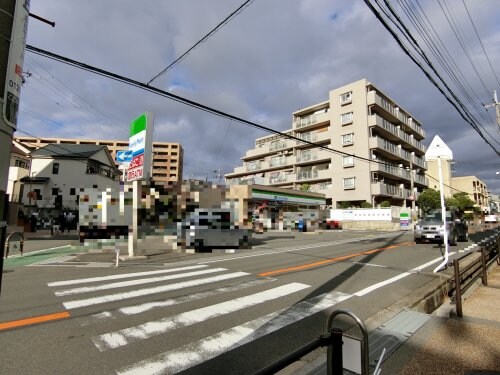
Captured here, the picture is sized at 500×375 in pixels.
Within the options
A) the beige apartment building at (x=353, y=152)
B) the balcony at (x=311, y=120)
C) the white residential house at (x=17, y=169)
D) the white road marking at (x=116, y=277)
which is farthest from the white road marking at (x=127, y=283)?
the balcony at (x=311, y=120)

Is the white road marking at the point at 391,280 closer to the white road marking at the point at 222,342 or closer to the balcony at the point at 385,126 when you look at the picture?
the white road marking at the point at 222,342

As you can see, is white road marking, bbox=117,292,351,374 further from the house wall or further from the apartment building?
the apartment building

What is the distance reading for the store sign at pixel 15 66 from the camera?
155cm

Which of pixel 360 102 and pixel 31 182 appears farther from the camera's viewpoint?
pixel 360 102

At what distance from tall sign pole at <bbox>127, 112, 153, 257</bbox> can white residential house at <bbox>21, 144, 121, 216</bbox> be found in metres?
24.0

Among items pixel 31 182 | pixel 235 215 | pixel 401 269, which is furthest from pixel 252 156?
pixel 401 269

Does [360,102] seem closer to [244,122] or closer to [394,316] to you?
[244,122]

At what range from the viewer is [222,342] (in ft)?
13.3

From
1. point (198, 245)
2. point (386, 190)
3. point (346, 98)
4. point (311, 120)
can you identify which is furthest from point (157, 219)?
point (311, 120)

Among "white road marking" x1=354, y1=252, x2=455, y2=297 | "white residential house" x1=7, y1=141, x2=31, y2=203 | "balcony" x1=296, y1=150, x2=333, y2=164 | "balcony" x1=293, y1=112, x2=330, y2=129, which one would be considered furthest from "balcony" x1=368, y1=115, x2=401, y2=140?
"white residential house" x1=7, y1=141, x2=31, y2=203

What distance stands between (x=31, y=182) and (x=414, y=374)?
40.7 meters

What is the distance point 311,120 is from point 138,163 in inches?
1515

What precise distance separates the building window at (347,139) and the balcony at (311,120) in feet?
14.6

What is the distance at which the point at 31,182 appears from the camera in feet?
113
